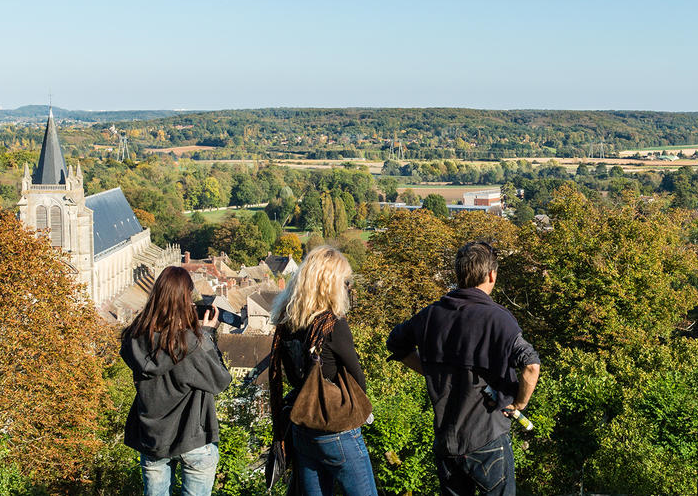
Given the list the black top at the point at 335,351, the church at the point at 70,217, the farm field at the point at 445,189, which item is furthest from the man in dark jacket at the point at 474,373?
the farm field at the point at 445,189

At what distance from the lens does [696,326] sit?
1144 inches

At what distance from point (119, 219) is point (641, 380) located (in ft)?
159

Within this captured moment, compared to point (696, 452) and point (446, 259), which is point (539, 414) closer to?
point (696, 452)

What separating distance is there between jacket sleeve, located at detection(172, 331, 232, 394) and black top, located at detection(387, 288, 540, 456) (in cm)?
127

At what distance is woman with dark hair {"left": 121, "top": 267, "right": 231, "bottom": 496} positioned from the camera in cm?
433

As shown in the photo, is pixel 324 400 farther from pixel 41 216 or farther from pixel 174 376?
pixel 41 216

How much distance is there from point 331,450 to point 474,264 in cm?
145

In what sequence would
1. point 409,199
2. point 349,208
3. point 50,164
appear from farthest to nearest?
point 409,199, point 349,208, point 50,164

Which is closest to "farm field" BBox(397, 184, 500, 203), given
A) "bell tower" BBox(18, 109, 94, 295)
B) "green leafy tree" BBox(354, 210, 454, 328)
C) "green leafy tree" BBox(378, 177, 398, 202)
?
"green leafy tree" BBox(378, 177, 398, 202)

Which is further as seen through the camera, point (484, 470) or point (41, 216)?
point (41, 216)

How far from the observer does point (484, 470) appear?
432 centimetres

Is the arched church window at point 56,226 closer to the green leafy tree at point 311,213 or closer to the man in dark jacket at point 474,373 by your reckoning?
the man in dark jacket at point 474,373

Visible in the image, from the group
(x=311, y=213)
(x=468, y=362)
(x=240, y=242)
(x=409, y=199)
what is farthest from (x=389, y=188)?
(x=468, y=362)

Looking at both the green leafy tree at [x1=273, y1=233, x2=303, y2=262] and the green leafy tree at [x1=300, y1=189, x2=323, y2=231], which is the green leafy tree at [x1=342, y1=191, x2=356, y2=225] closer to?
the green leafy tree at [x1=300, y1=189, x2=323, y2=231]
